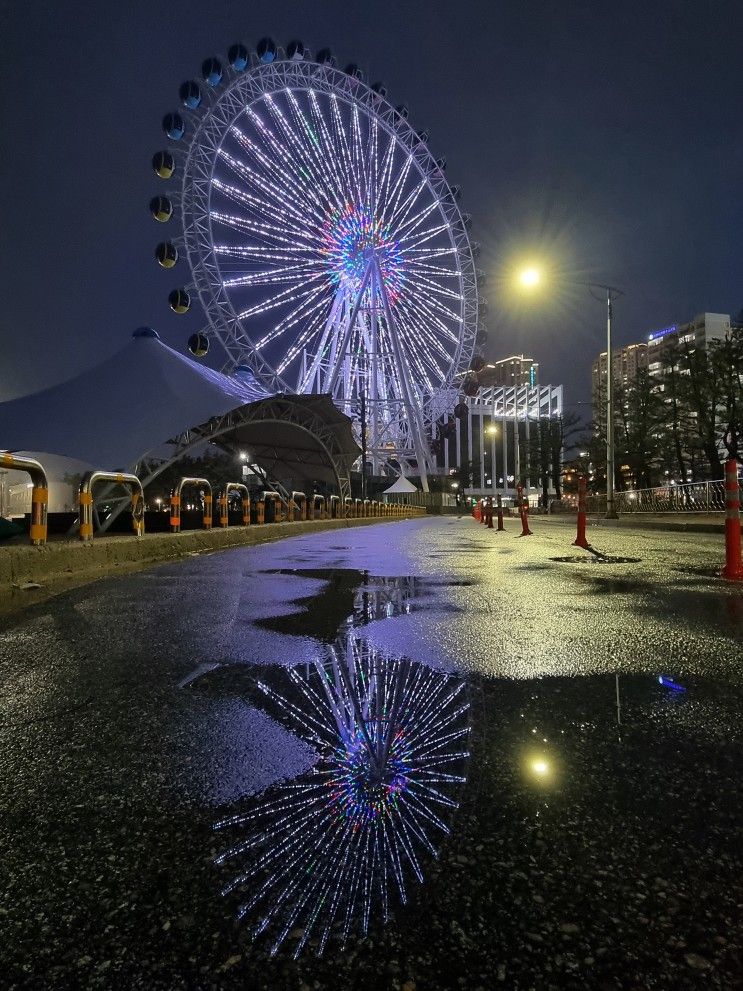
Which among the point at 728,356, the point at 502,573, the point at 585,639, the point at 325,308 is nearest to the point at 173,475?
the point at 325,308

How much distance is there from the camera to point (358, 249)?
3312 cm

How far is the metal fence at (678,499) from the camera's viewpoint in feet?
75.9

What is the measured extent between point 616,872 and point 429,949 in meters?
0.44

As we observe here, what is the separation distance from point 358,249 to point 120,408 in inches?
597

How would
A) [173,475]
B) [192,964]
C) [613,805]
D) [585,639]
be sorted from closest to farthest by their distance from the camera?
[192,964], [613,805], [585,639], [173,475]

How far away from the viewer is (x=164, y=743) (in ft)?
6.63

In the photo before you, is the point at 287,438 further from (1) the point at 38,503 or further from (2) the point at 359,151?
(1) the point at 38,503

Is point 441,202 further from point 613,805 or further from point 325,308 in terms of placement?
point 613,805

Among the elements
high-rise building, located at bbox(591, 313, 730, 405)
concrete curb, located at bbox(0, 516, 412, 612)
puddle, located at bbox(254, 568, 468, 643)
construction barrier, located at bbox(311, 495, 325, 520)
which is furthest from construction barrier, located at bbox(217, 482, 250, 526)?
high-rise building, located at bbox(591, 313, 730, 405)

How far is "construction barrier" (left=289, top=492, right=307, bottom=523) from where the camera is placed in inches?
831

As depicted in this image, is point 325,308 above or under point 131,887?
above

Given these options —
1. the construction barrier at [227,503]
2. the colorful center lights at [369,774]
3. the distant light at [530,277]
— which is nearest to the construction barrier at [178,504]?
the construction barrier at [227,503]

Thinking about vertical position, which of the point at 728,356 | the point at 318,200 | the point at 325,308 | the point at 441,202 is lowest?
the point at 728,356

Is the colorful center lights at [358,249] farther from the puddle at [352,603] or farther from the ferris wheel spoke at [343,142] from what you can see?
the puddle at [352,603]
